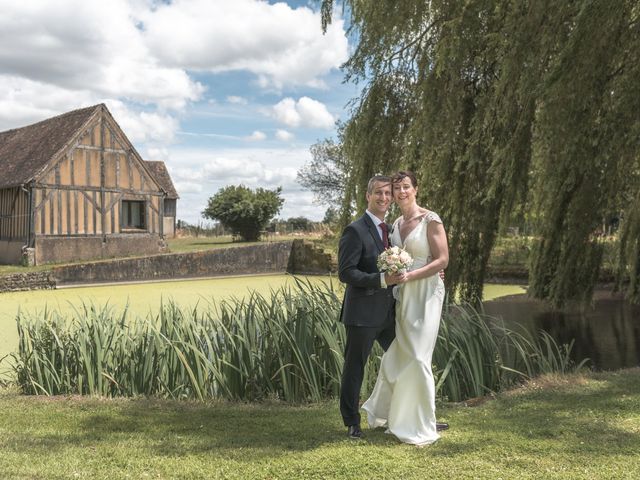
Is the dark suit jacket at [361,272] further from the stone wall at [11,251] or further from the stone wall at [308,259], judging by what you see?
the stone wall at [11,251]

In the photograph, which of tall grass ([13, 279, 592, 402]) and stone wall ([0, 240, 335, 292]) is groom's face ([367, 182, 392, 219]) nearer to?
tall grass ([13, 279, 592, 402])

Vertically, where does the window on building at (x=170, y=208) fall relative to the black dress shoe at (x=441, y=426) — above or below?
above

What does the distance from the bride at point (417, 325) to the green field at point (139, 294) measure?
7.92 meters

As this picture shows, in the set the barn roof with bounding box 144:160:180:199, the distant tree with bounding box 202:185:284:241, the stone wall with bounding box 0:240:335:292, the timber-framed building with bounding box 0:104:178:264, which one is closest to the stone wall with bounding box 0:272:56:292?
the stone wall with bounding box 0:240:335:292

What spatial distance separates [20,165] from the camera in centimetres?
2152

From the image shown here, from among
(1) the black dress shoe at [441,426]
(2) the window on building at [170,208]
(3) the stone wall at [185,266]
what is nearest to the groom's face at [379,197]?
(1) the black dress shoe at [441,426]

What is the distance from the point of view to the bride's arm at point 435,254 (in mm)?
3959

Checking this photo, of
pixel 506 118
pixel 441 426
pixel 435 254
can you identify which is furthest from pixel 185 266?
pixel 435 254

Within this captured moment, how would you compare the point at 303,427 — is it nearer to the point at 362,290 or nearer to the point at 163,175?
the point at 362,290

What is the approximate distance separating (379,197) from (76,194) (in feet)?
63.2

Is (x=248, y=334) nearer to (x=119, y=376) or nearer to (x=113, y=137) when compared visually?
(x=119, y=376)

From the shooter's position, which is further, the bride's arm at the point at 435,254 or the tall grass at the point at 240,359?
the tall grass at the point at 240,359

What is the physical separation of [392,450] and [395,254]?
1.19 m

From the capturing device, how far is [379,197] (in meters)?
4.02
